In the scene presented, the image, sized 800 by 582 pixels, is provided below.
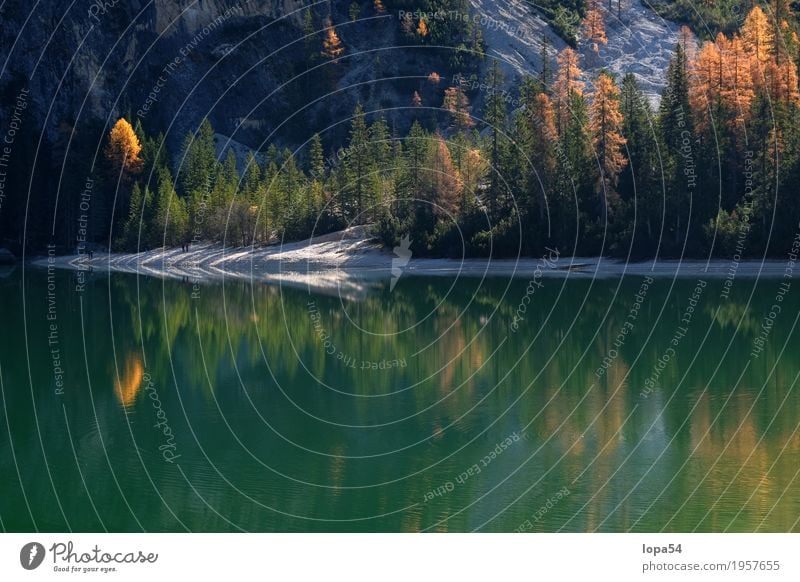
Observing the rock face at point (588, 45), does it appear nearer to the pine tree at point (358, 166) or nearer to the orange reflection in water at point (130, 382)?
the pine tree at point (358, 166)

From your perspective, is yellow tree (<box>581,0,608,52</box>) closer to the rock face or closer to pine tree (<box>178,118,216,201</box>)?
the rock face

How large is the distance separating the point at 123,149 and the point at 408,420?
92.4 meters

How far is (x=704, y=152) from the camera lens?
268 ft

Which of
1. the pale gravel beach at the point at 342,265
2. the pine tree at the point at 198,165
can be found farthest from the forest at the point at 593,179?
the pine tree at the point at 198,165

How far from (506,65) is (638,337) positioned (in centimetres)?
9841

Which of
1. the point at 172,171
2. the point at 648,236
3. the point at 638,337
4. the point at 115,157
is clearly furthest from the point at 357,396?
the point at 172,171

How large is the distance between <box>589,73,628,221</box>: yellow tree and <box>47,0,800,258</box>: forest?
0.14 meters

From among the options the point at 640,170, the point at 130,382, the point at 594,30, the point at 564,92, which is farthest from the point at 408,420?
the point at 594,30

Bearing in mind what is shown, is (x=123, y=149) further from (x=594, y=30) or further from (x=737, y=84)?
(x=594, y=30)

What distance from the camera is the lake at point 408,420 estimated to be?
65.9ft

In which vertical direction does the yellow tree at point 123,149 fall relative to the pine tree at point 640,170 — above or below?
above

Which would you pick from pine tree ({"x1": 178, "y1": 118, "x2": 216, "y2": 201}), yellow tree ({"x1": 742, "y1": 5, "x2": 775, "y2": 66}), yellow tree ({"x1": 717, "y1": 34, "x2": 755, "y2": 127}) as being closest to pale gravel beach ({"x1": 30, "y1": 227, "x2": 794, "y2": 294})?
pine tree ({"x1": 178, "y1": 118, "x2": 216, "y2": 201})

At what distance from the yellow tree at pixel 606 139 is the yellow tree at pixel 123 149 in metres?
52.7

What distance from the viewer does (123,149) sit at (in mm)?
113312
